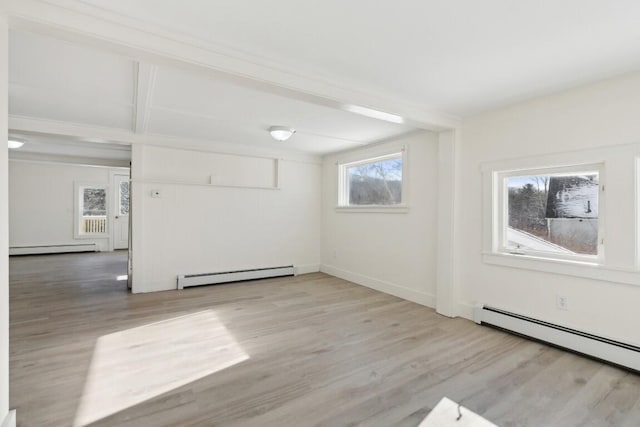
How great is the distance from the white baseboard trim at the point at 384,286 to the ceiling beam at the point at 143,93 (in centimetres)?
374

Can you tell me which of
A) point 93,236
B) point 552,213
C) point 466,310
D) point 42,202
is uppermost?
point 42,202

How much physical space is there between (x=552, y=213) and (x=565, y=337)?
1.11 meters

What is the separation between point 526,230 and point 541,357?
1.20 metres

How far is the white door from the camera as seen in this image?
8.86 m

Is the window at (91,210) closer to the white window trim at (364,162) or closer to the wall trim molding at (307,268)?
the wall trim molding at (307,268)

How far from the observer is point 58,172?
26.0 ft

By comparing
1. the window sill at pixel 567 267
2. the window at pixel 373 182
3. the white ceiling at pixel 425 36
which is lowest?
the window sill at pixel 567 267

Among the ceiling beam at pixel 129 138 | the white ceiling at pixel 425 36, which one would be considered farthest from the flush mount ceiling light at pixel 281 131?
the white ceiling at pixel 425 36

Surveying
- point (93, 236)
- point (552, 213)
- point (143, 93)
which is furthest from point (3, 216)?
point (93, 236)

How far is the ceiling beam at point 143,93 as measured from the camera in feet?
7.68

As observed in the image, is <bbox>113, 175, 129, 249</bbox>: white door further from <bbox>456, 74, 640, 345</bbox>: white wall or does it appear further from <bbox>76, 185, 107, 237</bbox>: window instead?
<bbox>456, 74, 640, 345</bbox>: white wall

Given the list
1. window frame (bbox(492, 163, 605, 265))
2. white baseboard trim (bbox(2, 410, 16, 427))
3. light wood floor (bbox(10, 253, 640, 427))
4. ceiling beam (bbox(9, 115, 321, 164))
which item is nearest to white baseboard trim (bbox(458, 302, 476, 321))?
light wood floor (bbox(10, 253, 640, 427))

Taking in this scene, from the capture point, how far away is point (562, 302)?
108 inches

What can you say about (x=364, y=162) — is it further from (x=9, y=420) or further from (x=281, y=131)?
(x=9, y=420)
